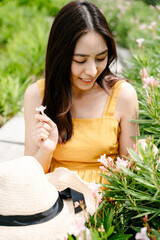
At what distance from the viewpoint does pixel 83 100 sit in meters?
2.02

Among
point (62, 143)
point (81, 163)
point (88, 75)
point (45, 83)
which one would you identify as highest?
point (88, 75)

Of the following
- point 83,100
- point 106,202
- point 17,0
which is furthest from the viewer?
point 17,0

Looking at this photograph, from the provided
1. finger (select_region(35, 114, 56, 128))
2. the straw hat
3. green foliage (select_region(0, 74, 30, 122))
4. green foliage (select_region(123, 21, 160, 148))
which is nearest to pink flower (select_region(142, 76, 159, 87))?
green foliage (select_region(123, 21, 160, 148))

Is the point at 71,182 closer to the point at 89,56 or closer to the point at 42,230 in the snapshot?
the point at 42,230

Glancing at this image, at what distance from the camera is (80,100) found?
202 cm

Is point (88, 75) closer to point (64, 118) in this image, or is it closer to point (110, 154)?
point (64, 118)

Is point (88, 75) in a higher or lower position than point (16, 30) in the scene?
higher

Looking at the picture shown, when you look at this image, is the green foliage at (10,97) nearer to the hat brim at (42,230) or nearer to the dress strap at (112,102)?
the dress strap at (112,102)

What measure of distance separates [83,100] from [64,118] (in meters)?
0.21

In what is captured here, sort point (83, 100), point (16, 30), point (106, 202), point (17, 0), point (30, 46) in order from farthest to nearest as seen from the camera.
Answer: point (17, 0)
point (16, 30)
point (30, 46)
point (83, 100)
point (106, 202)

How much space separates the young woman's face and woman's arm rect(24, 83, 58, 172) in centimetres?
33

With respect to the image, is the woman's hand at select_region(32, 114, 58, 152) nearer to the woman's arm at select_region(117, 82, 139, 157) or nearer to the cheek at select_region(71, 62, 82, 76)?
the cheek at select_region(71, 62, 82, 76)

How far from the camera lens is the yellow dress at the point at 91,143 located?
1.88 m

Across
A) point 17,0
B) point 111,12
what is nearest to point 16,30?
point 17,0
